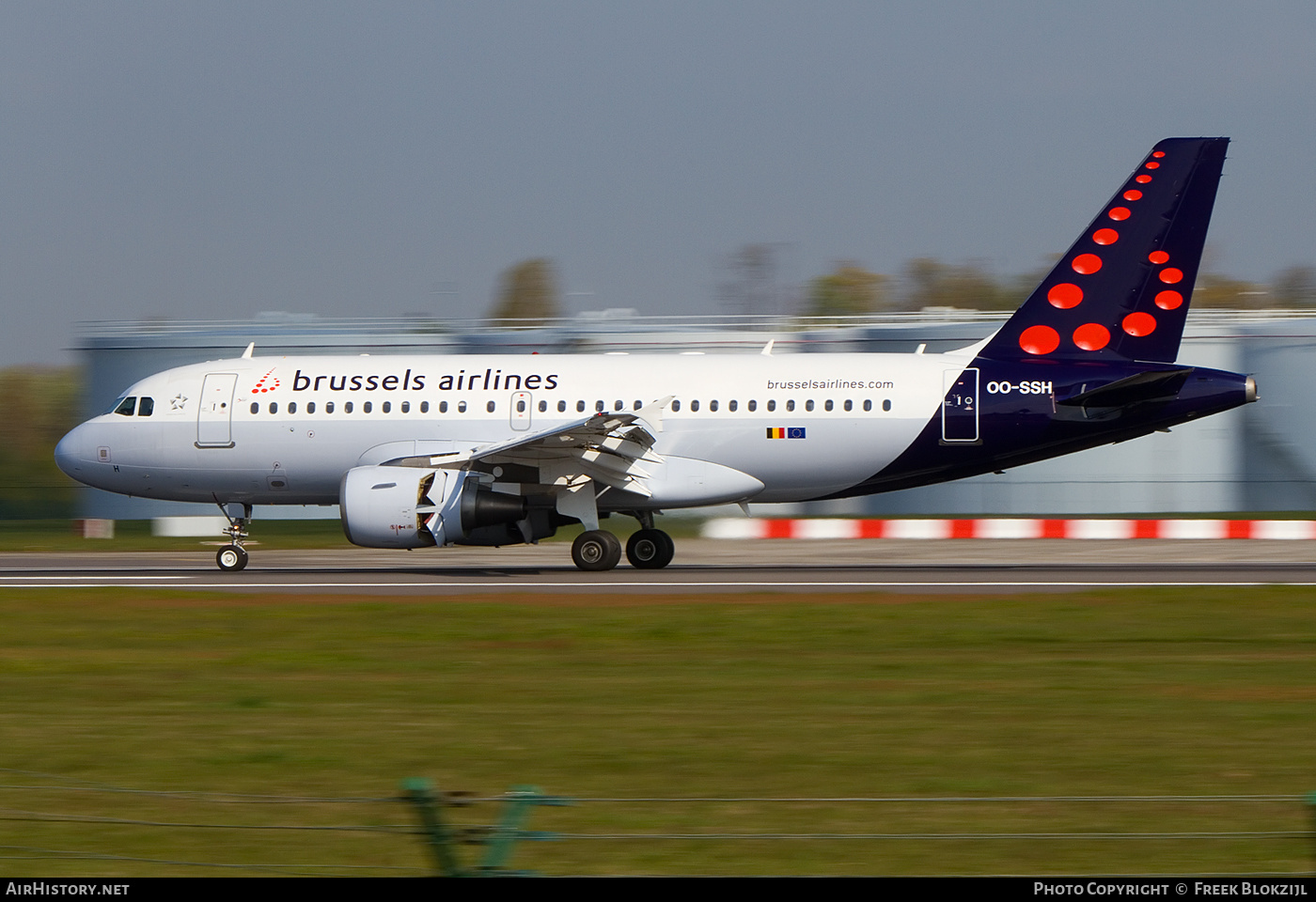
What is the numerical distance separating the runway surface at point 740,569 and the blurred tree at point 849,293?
42.9 metres

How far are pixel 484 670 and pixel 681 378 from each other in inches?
431

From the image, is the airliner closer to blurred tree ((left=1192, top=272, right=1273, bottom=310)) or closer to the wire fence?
the wire fence

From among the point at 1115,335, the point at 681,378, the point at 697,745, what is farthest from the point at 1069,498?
the point at 697,745

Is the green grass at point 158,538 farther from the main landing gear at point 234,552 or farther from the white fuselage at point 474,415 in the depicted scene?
the main landing gear at point 234,552

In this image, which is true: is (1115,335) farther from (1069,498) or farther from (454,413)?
(1069,498)

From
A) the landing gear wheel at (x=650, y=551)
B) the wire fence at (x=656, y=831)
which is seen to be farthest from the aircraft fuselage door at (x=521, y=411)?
the wire fence at (x=656, y=831)

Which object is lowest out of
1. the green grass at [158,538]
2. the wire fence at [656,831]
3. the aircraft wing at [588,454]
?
the green grass at [158,538]

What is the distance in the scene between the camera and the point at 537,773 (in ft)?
29.5

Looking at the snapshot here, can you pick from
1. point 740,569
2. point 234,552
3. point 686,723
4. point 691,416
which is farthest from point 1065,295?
point 686,723

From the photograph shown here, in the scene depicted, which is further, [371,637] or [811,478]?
[811,478]

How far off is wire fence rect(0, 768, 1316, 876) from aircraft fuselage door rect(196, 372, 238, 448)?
636 inches

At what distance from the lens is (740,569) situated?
24.0 meters

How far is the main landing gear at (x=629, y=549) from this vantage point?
2266 centimetres

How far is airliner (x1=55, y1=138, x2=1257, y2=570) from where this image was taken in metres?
22.0
